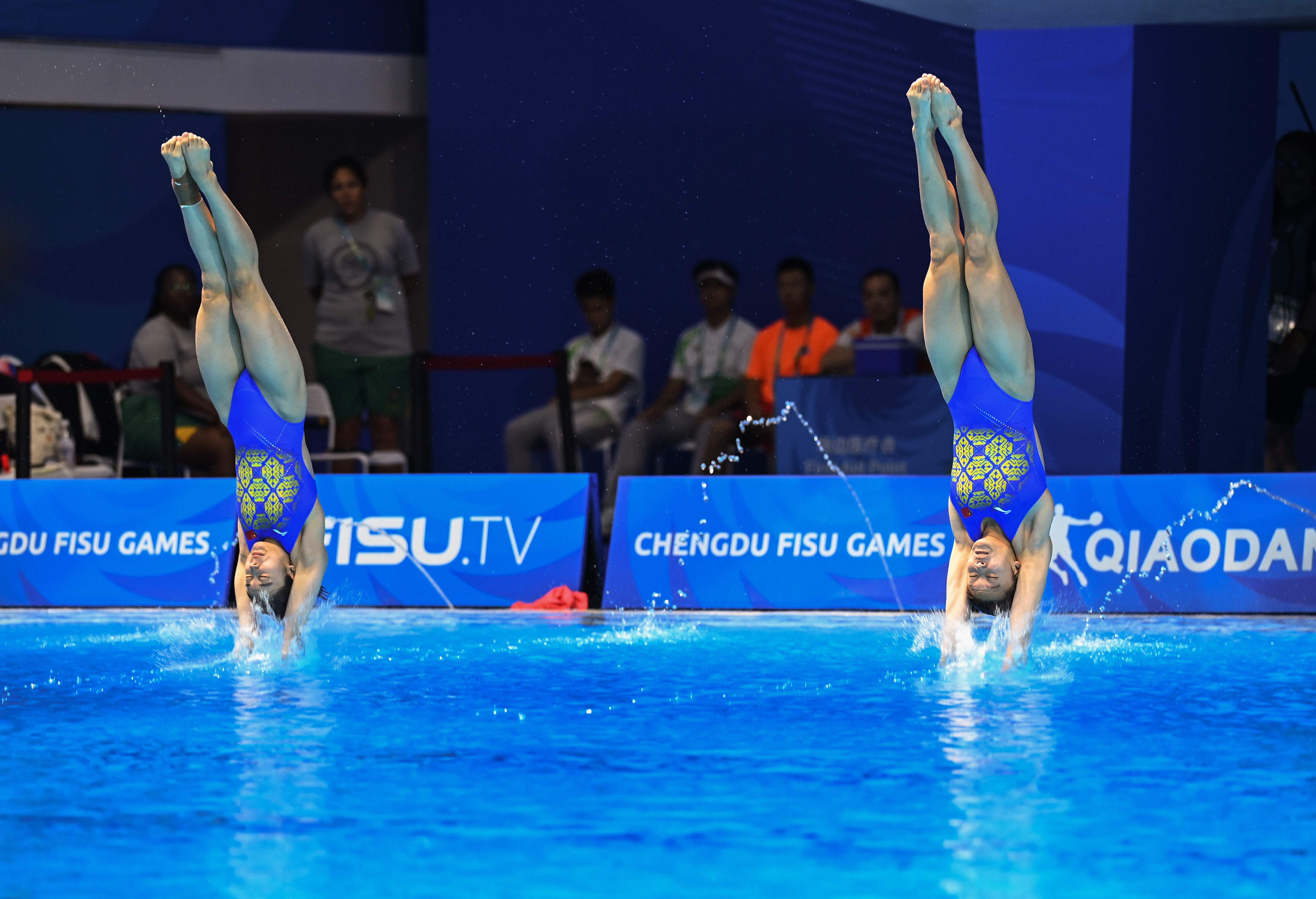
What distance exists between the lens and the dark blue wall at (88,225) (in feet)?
38.9

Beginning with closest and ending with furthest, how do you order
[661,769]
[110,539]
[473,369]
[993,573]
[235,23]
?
[661,769] < [993,573] < [110,539] < [473,369] < [235,23]

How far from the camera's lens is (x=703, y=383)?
9102 millimetres

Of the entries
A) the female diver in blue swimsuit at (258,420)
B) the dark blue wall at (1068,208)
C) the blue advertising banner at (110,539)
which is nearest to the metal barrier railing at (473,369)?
the blue advertising banner at (110,539)

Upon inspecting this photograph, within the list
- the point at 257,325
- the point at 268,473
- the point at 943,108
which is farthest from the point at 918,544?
the point at 257,325

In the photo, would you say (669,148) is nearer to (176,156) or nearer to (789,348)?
(789,348)

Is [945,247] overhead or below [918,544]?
overhead

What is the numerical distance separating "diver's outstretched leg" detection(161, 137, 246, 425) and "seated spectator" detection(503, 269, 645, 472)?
10.5ft

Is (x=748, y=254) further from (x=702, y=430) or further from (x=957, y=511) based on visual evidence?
(x=957, y=511)

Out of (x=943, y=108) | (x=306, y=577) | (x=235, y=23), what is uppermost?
(x=235, y=23)

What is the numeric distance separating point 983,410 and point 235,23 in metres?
7.55

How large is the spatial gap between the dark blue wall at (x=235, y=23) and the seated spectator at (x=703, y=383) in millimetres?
3363

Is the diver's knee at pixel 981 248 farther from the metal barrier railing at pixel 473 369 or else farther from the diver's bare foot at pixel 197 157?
the metal barrier railing at pixel 473 369

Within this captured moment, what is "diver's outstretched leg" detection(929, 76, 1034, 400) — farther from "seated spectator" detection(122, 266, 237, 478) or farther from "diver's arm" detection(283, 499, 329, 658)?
"seated spectator" detection(122, 266, 237, 478)

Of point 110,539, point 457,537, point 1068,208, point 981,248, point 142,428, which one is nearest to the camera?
point 981,248
